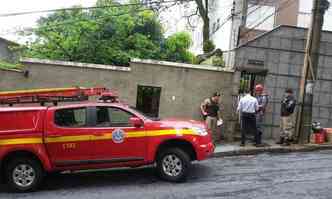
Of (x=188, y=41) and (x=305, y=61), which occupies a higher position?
(x=188, y=41)

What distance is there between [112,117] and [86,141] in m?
0.72

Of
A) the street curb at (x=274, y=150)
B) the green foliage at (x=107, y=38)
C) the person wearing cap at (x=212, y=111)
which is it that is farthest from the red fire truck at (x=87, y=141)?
the green foliage at (x=107, y=38)

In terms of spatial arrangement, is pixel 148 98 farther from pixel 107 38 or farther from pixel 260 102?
pixel 107 38

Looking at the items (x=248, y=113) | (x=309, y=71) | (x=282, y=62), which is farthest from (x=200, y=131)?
(x=282, y=62)

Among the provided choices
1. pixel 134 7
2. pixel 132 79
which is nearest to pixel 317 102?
pixel 132 79

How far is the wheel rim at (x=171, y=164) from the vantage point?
8.57 m

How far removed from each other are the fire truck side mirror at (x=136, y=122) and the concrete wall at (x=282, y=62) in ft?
17.9

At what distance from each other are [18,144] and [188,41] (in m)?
14.2

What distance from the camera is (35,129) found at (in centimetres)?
838

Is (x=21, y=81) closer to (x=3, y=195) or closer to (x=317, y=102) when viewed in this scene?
(x=3, y=195)

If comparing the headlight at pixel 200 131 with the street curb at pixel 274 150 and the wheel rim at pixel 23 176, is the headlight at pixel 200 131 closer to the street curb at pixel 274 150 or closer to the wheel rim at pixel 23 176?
the street curb at pixel 274 150

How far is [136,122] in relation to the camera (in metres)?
8.47

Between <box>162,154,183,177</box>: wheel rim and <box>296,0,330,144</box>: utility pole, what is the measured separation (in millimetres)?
4996

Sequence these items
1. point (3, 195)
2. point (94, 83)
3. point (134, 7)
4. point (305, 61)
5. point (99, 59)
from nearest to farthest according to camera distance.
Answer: point (3, 195), point (305, 61), point (94, 83), point (99, 59), point (134, 7)
